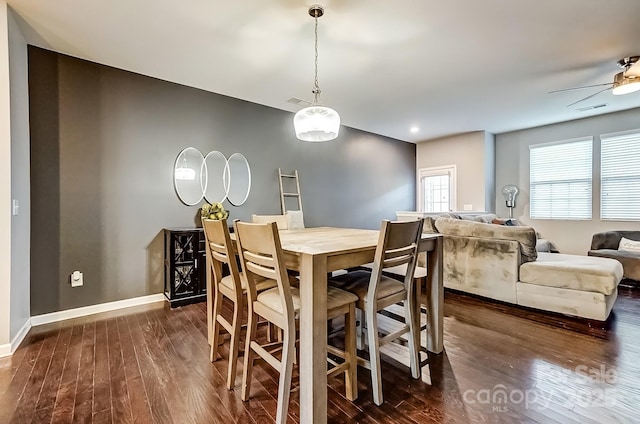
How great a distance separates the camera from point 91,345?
2.35 m

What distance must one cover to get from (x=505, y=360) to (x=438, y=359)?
0.46m

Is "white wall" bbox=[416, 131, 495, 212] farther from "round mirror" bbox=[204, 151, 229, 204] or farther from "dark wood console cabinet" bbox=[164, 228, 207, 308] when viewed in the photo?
"dark wood console cabinet" bbox=[164, 228, 207, 308]

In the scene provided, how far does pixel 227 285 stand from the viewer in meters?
2.01

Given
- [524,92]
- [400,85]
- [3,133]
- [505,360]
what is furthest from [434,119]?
[3,133]

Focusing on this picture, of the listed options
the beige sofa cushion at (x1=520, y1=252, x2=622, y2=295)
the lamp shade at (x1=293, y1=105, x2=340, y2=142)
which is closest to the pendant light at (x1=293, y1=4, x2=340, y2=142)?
the lamp shade at (x1=293, y1=105, x2=340, y2=142)

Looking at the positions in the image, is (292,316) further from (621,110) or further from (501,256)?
(621,110)

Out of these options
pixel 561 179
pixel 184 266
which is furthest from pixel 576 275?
pixel 184 266

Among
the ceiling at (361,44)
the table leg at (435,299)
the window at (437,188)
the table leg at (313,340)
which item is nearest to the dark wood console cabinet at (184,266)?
the ceiling at (361,44)

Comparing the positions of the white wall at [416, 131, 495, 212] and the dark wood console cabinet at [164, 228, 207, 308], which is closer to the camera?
the dark wood console cabinet at [164, 228, 207, 308]

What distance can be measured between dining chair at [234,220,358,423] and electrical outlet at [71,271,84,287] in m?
2.35

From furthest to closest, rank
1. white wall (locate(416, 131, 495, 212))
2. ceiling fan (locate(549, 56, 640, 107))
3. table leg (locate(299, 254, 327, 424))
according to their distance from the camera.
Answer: white wall (locate(416, 131, 495, 212)) < ceiling fan (locate(549, 56, 640, 107)) < table leg (locate(299, 254, 327, 424))

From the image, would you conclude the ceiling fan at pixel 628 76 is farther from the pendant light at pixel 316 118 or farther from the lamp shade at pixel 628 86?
the pendant light at pixel 316 118

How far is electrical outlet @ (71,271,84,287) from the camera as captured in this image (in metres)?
2.97

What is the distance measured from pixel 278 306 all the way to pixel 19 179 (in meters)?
2.48
